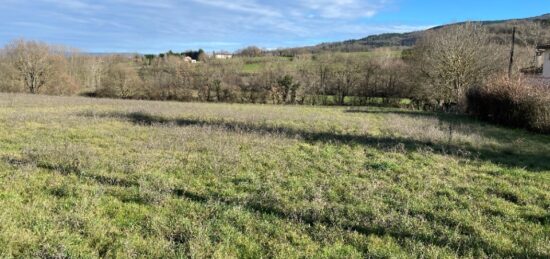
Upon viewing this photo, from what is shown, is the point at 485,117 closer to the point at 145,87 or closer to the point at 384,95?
Result: the point at 384,95

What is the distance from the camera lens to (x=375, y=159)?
10609mm

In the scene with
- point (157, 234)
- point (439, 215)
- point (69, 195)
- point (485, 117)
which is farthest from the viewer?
point (485, 117)

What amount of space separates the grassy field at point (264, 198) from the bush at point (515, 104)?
6790 millimetres

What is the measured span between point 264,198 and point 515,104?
→ 18877mm

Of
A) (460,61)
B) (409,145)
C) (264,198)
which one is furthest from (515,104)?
(264,198)

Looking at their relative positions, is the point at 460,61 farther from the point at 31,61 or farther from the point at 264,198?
the point at 31,61

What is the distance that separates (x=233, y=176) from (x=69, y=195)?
3.00 meters

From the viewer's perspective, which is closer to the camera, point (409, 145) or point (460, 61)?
point (409, 145)

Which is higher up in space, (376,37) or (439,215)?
(376,37)

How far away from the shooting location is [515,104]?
20.9 metres

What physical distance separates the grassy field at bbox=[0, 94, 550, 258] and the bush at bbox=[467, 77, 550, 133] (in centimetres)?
679

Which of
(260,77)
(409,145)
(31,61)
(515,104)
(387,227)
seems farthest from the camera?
(31,61)

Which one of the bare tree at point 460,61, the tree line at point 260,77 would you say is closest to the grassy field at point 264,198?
the bare tree at point 460,61

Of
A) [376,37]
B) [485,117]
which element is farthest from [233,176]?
[376,37]
